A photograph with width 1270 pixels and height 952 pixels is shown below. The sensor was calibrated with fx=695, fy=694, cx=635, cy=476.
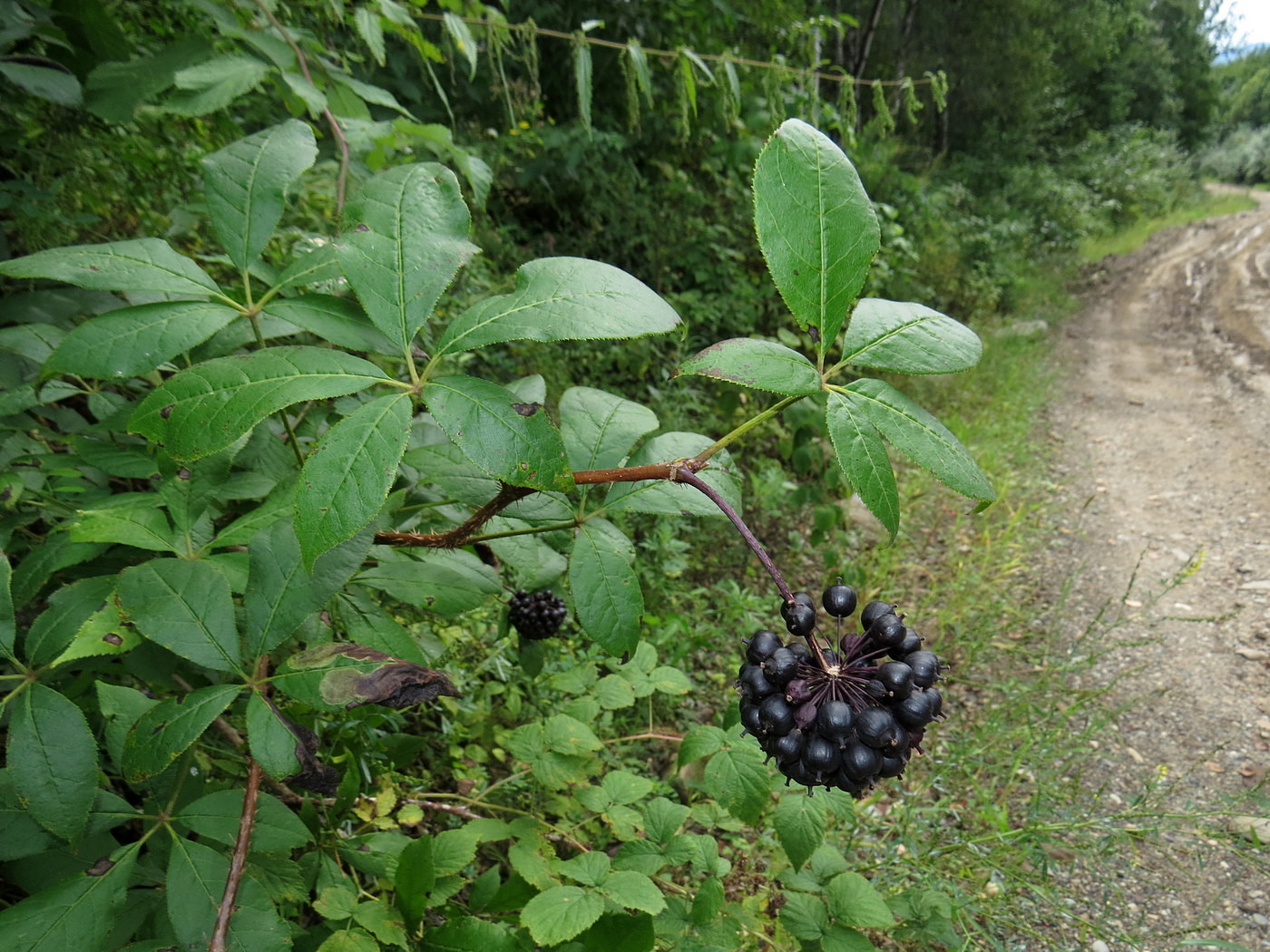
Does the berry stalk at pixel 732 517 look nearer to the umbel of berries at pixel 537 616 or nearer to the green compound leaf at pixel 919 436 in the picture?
the green compound leaf at pixel 919 436

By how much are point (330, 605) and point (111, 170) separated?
5.71 feet

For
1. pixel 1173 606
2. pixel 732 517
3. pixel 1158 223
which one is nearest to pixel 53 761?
pixel 732 517

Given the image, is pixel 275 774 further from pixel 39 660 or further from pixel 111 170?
pixel 111 170

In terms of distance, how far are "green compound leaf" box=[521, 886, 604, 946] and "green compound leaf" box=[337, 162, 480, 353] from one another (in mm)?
1200

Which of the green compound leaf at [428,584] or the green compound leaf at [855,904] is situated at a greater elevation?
the green compound leaf at [428,584]

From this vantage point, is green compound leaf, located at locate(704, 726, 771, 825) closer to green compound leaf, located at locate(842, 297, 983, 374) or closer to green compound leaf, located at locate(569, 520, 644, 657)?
green compound leaf, located at locate(569, 520, 644, 657)

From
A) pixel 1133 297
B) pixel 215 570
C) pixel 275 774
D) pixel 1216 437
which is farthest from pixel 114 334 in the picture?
pixel 1133 297

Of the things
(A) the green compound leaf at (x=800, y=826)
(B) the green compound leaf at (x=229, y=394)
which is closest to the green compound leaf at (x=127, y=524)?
(B) the green compound leaf at (x=229, y=394)

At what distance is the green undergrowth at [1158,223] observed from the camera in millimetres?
13539

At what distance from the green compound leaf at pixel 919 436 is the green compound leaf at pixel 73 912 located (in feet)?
3.68

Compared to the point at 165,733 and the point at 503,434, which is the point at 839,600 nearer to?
the point at 503,434

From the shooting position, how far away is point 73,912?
90 centimetres

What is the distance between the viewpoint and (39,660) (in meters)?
0.94

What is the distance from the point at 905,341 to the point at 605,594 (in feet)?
1.63
